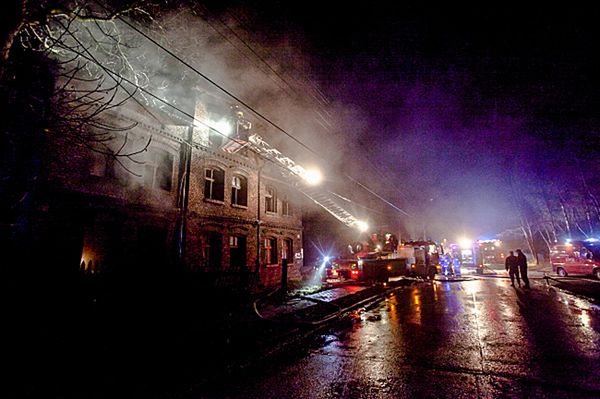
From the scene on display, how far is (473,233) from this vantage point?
63125mm

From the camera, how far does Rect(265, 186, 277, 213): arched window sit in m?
18.2

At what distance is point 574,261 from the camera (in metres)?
19.0

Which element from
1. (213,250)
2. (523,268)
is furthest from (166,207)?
(523,268)

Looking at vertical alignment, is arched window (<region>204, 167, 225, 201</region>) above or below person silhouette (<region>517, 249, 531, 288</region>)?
above

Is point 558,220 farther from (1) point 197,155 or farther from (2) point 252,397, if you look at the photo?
(2) point 252,397

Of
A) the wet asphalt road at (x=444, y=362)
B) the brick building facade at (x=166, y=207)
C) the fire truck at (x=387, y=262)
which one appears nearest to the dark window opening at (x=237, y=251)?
the brick building facade at (x=166, y=207)

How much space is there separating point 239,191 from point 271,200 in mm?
2677

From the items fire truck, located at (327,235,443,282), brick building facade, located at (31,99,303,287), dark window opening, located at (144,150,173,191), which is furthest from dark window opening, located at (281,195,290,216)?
dark window opening, located at (144,150,173,191)

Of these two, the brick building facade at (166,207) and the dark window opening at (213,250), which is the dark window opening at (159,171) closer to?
the brick building facade at (166,207)

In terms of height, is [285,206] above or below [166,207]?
above

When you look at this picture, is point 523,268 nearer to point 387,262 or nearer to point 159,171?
point 387,262

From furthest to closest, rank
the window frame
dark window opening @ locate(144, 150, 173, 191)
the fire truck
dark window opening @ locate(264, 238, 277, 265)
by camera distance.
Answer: dark window opening @ locate(264, 238, 277, 265), the fire truck, the window frame, dark window opening @ locate(144, 150, 173, 191)

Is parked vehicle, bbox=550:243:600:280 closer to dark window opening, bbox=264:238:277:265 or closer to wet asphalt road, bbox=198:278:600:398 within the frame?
wet asphalt road, bbox=198:278:600:398

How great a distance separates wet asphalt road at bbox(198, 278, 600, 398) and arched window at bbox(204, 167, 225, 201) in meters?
9.98
